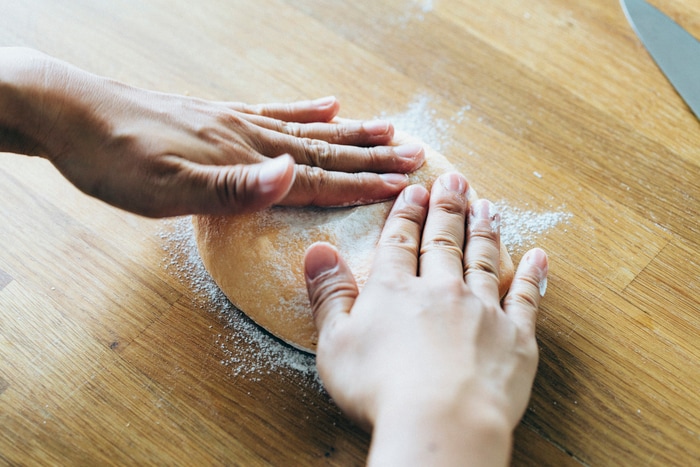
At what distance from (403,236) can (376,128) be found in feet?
0.72

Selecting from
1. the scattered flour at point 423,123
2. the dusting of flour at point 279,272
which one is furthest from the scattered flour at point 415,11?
the dusting of flour at point 279,272

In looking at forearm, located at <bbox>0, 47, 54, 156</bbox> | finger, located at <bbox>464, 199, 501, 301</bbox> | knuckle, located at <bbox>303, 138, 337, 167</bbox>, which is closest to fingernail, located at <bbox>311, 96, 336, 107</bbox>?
knuckle, located at <bbox>303, 138, 337, 167</bbox>

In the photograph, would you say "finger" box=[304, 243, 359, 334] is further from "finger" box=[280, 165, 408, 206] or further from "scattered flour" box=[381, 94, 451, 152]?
"scattered flour" box=[381, 94, 451, 152]

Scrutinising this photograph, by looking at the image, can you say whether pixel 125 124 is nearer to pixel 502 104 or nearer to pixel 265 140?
pixel 265 140

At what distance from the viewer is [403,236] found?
0.86 metres

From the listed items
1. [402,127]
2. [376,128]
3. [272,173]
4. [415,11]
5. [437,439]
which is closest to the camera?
[437,439]

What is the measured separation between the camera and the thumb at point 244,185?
77cm

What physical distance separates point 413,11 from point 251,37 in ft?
1.27

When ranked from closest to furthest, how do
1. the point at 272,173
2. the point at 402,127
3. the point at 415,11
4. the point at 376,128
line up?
the point at 272,173, the point at 376,128, the point at 402,127, the point at 415,11

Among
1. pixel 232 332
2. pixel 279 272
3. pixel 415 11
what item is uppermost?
pixel 415 11

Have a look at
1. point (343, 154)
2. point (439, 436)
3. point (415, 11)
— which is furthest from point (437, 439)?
point (415, 11)

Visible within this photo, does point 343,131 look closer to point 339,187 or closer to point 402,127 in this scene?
point 339,187

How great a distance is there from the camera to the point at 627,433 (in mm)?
873

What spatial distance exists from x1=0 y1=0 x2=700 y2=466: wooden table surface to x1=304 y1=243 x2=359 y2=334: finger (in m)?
0.15
